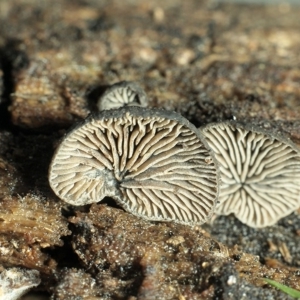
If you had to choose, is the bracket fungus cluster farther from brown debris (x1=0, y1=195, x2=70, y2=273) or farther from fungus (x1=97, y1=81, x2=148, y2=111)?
brown debris (x1=0, y1=195, x2=70, y2=273)

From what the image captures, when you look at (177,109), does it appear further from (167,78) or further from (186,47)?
(186,47)

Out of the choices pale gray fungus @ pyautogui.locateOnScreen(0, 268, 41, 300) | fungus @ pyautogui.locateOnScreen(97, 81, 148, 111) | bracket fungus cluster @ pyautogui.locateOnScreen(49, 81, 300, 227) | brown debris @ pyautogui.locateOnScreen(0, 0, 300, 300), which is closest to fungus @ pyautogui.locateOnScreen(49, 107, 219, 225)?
bracket fungus cluster @ pyautogui.locateOnScreen(49, 81, 300, 227)

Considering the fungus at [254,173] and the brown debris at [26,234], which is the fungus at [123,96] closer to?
the fungus at [254,173]

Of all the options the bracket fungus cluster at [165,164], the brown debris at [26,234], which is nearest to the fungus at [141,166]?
the bracket fungus cluster at [165,164]

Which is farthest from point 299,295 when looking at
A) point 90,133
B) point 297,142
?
point 90,133

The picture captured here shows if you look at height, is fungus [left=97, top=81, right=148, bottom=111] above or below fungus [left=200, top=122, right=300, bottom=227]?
above

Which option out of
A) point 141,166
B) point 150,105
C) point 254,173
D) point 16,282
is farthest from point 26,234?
point 254,173

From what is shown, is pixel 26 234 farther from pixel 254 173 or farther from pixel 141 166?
pixel 254 173
